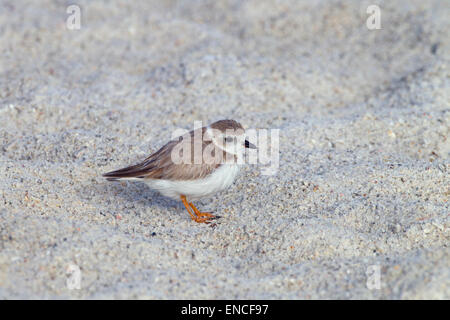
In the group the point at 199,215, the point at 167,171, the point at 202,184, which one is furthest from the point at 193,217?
the point at 167,171

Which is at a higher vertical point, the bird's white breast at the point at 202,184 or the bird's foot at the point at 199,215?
the bird's white breast at the point at 202,184

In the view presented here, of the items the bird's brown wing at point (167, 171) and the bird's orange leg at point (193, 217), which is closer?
the bird's brown wing at point (167, 171)

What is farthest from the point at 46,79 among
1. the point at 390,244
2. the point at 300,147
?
the point at 390,244

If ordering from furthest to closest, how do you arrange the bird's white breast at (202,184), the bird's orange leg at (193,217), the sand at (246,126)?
1. the bird's orange leg at (193,217)
2. the bird's white breast at (202,184)
3. the sand at (246,126)

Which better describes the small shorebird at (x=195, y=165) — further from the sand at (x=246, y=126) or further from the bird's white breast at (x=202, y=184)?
the sand at (x=246, y=126)

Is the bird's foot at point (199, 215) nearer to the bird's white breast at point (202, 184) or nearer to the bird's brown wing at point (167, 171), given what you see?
the bird's white breast at point (202, 184)

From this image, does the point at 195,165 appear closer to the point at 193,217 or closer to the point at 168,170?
the point at 168,170

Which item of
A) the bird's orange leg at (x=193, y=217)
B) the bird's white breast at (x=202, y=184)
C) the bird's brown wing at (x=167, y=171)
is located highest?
the bird's brown wing at (x=167, y=171)

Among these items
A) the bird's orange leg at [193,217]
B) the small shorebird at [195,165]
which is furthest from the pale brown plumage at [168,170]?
the bird's orange leg at [193,217]

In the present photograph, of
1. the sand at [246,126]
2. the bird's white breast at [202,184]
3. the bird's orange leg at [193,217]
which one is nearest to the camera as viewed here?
the sand at [246,126]
